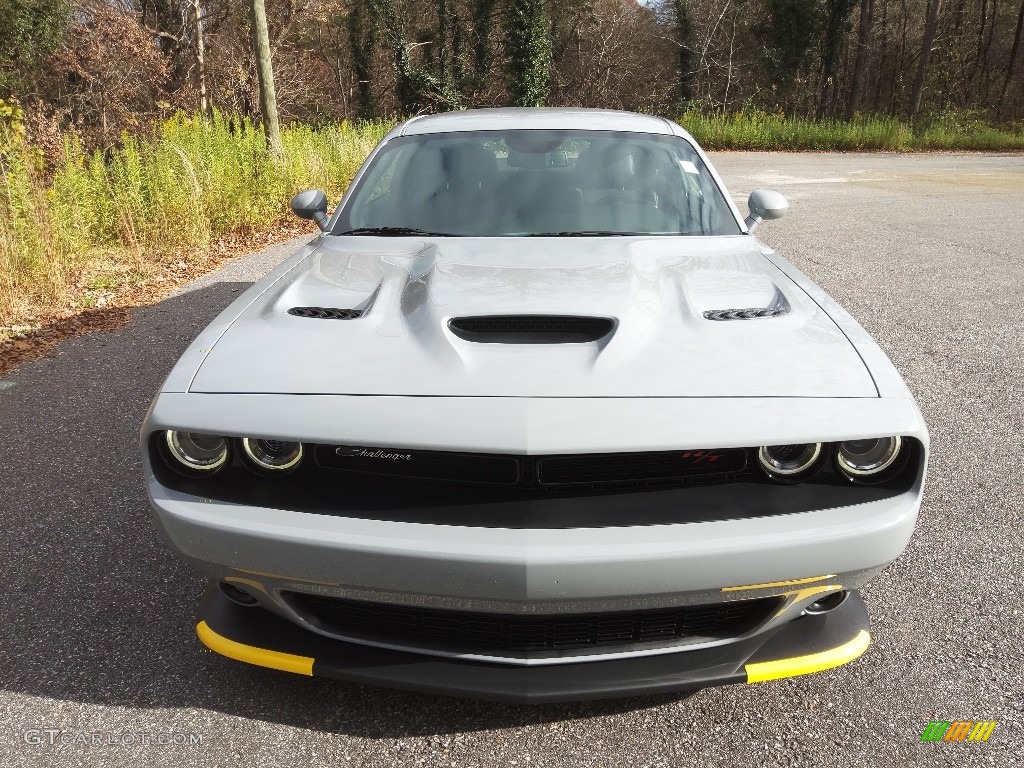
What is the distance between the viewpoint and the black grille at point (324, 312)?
2.12 meters

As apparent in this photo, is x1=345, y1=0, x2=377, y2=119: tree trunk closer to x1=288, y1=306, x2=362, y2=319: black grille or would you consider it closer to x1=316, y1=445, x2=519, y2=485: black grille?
x1=288, y1=306, x2=362, y2=319: black grille

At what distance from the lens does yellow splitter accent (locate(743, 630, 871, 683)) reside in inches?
67.4

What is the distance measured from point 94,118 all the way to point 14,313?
1500cm

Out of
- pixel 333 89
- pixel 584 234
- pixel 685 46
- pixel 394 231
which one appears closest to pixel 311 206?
pixel 394 231

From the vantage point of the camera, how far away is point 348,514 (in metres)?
1.65

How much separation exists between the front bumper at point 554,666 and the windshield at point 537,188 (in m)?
1.55

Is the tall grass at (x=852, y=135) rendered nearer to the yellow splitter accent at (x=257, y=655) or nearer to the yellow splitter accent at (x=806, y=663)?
the yellow splitter accent at (x=806, y=663)

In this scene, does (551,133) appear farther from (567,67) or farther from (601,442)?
(567,67)

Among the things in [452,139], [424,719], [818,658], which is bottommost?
[424,719]

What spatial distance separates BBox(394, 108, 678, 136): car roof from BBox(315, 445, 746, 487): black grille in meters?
1.99

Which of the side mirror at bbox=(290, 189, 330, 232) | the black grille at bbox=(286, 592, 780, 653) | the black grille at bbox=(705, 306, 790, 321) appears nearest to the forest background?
the side mirror at bbox=(290, 189, 330, 232)

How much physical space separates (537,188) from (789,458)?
162 cm

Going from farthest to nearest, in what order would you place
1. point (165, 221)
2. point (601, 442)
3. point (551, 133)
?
point (165, 221) → point (551, 133) → point (601, 442)

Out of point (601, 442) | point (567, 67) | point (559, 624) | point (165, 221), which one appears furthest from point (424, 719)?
point (567, 67)
